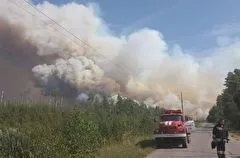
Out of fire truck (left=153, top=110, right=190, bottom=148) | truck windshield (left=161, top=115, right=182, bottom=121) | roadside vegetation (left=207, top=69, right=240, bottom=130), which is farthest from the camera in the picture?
roadside vegetation (left=207, top=69, right=240, bottom=130)

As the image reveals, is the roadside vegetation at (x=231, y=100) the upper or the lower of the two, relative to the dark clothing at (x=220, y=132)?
upper

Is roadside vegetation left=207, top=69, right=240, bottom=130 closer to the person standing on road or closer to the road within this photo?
the road

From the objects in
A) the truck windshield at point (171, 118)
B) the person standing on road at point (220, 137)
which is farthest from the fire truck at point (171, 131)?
the person standing on road at point (220, 137)

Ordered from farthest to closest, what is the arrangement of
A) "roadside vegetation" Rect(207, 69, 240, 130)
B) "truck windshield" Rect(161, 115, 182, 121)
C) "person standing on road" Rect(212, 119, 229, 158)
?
"roadside vegetation" Rect(207, 69, 240, 130), "truck windshield" Rect(161, 115, 182, 121), "person standing on road" Rect(212, 119, 229, 158)

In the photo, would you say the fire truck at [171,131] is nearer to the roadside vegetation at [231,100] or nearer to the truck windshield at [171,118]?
the truck windshield at [171,118]

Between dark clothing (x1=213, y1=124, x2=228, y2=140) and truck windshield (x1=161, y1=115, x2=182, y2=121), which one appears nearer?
dark clothing (x1=213, y1=124, x2=228, y2=140)

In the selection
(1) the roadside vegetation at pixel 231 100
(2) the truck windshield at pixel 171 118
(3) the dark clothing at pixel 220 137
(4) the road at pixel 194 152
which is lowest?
(4) the road at pixel 194 152

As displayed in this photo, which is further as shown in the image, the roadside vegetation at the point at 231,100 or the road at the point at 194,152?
the roadside vegetation at the point at 231,100

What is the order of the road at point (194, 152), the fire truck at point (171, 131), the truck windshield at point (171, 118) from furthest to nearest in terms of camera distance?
1. the truck windshield at point (171, 118)
2. the fire truck at point (171, 131)
3. the road at point (194, 152)

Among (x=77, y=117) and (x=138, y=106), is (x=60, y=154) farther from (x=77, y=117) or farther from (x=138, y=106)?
(x=138, y=106)

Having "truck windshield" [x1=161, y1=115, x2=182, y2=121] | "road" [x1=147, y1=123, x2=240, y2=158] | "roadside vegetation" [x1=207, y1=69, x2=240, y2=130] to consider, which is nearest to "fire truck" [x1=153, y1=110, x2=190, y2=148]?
"truck windshield" [x1=161, y1=115, x2=182, y2=121]

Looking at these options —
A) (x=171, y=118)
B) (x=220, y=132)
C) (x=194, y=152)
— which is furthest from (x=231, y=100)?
(x=220, y=132)

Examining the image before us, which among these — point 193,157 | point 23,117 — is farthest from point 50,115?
point 193,157

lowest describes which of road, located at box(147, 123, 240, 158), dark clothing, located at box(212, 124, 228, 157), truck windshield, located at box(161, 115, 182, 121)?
road, located at box(147, 123, 240, 158)
